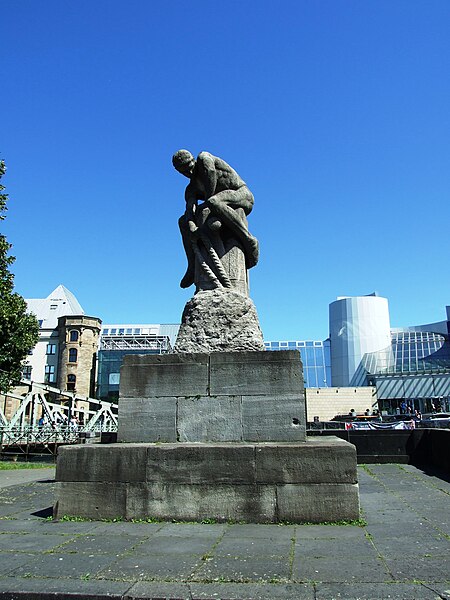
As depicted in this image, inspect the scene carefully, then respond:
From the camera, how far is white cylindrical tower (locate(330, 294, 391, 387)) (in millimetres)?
A: 101812

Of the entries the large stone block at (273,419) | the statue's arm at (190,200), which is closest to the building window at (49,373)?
the statue's arm at (190,200)

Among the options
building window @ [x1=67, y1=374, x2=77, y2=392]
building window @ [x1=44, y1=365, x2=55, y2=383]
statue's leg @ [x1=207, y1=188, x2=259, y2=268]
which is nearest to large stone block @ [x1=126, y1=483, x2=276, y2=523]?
statue's leg @ [x1=207, y1=188, x2=259, y2=268]

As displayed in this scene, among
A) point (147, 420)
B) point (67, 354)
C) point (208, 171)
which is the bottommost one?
point (147, 420)

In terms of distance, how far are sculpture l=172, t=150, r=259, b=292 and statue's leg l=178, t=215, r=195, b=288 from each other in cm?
2

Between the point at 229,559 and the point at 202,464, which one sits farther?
the point at 202,464

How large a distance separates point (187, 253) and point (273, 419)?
12.5 ft

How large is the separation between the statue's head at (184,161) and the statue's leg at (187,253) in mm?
845

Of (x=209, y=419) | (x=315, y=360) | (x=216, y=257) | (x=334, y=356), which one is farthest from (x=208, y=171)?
(x=315, y=360)

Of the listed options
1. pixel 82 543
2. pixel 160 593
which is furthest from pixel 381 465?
pixel 160 593

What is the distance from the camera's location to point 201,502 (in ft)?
19.9

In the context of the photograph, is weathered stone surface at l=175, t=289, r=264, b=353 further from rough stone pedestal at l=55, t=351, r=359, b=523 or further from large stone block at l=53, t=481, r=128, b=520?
large stone block at l=53, t=481, r=128, b=520

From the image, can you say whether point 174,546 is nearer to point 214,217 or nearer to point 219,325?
point 219,325

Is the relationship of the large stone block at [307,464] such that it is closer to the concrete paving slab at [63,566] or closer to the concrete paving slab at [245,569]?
the concrete paving slab at [245,569]

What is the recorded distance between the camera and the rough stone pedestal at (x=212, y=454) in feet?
19.5
